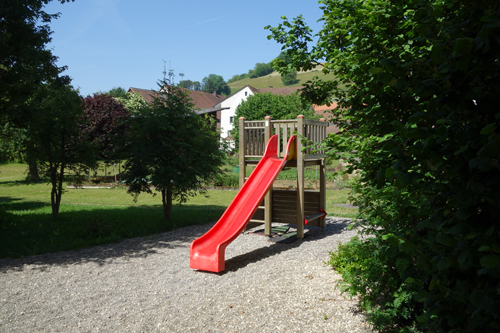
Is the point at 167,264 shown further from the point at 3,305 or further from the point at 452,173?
the point at 452,173

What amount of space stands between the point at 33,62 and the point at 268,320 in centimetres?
932

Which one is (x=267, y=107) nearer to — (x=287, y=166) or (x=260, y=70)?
(x=287, y=166)

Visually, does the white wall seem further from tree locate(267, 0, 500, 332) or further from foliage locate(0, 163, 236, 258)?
tree locate(267, 0, 500, 332)

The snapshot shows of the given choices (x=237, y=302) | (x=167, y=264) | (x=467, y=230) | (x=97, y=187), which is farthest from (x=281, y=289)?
(x=97, y=187)

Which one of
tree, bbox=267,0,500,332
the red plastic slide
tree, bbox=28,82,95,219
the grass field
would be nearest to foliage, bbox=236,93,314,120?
the grass field

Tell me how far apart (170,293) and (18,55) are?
301 inches

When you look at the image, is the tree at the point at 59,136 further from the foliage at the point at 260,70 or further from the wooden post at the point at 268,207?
the foliage at the point at 260,70

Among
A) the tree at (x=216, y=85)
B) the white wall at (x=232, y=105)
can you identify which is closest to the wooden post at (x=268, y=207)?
the white wall at (x=232, y=105)

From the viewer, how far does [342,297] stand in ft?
17.7

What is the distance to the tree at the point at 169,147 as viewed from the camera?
34.7 feet

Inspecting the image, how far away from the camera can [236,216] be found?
8219 mm

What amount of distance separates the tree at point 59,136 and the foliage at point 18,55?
90 cm

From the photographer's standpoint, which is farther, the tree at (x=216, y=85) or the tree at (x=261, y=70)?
the tree at (x=261, y=70)

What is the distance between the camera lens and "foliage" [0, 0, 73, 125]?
357 inches
